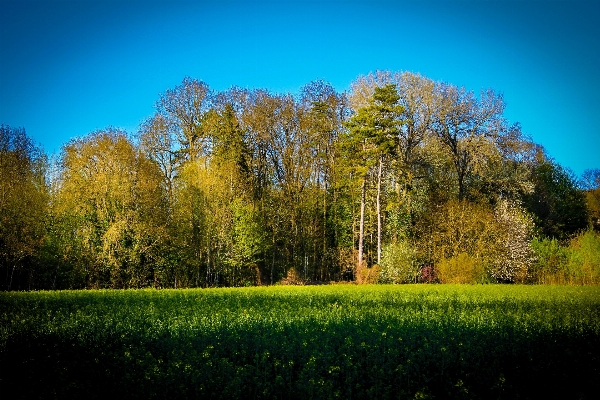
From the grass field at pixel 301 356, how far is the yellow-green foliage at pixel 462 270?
21367 millimetres

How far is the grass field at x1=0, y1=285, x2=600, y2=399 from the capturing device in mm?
6918

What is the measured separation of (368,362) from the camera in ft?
26.2

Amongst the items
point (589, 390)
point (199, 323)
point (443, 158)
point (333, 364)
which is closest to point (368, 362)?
point (333, 364)

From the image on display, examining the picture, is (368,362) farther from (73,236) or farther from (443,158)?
(443,158)

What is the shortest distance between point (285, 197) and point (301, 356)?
33.8m

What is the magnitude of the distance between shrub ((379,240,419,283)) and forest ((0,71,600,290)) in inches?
4.9

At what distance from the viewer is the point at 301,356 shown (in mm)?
8539

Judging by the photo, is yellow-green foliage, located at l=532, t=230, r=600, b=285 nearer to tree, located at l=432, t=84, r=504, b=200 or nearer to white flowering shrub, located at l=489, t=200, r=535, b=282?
white flowering shrub, located at l=489, t=200, r=535, b=282

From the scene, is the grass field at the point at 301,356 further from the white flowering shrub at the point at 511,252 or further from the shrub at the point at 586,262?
the shrub at the point at 586,262

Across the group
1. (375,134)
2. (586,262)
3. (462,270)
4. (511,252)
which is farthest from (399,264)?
(586,262)

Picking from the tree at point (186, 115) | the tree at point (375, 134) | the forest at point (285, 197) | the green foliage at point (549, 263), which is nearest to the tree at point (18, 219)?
the forest at point (285, 197)

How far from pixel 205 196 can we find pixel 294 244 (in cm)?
1056

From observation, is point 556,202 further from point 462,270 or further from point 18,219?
point 18,219

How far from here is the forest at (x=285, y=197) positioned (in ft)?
105
